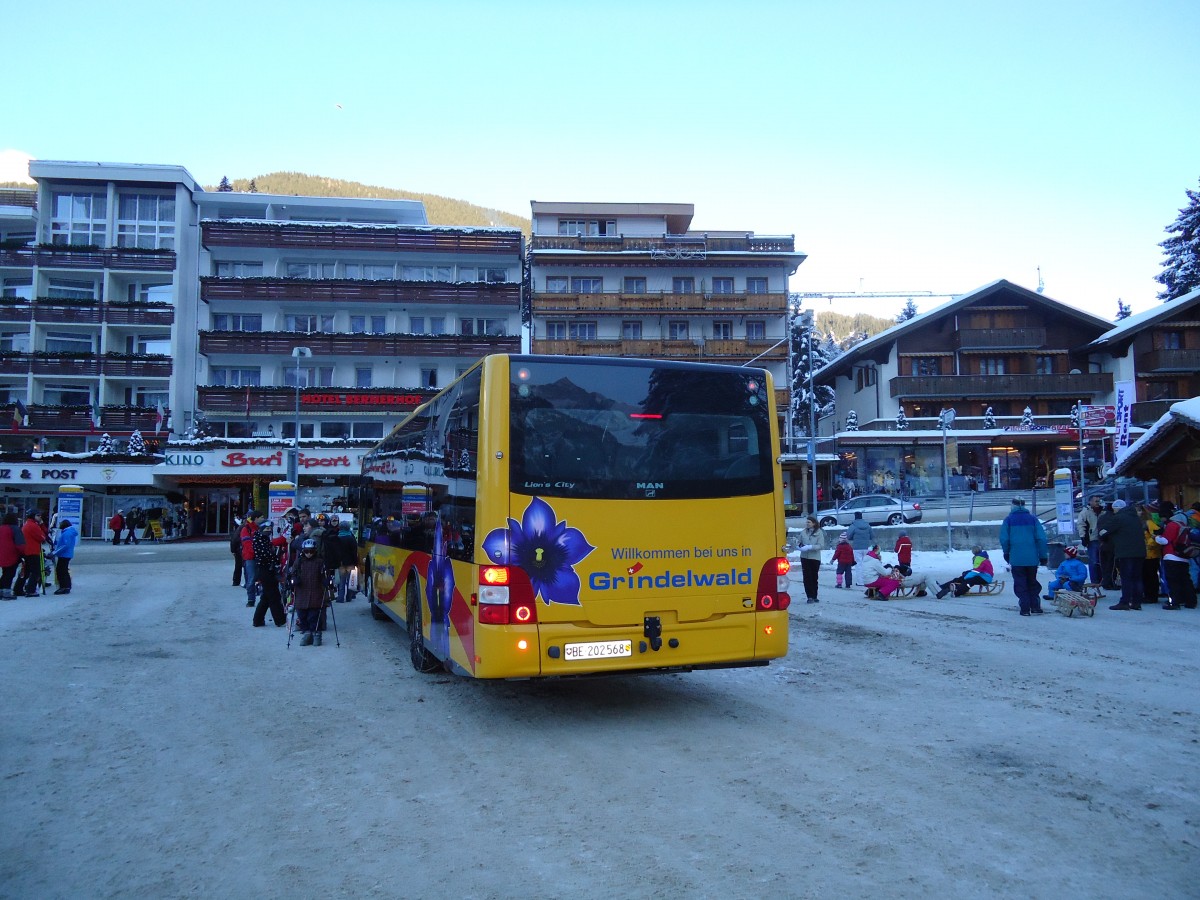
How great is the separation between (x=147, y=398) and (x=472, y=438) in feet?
162

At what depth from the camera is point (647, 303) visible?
54344 mm

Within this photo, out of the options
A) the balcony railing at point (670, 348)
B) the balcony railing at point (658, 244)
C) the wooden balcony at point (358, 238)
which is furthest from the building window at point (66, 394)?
the balcony railing at point (658, 244)

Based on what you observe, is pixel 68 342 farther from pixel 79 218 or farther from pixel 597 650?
pixel 597 650

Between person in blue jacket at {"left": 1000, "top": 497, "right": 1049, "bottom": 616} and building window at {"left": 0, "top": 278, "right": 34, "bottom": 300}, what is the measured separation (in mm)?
53974

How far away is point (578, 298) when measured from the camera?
5434 cm

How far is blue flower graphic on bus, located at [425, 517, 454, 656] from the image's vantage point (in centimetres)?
787

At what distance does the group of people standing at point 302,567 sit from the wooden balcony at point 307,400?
30527 millimetres

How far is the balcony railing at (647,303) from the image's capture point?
54094 millimetres

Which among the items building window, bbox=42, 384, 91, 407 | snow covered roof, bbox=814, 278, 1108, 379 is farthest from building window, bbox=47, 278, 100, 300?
snow covered roof, bbox=814, 278, 1108, 379

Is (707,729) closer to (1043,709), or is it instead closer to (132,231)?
(1043,709)

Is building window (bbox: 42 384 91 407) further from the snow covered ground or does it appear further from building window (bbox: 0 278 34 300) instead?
the snow covered ground

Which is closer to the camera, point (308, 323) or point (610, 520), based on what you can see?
point (610, 520)

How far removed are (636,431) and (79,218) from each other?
54.2 m

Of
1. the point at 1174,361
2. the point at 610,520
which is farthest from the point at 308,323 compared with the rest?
the point at 1174,361
